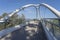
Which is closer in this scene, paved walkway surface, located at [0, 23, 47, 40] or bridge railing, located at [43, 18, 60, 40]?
bridge railing, located at [43, 18, 60, 40]

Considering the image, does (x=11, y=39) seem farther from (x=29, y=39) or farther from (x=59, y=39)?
(x=59, y=39)

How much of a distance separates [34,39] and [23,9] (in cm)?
1499

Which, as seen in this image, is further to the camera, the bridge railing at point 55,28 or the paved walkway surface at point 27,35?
the paved walkway surface at point 27,35

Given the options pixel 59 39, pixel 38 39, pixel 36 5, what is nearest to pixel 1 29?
pixel 38 39

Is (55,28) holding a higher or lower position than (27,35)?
higher

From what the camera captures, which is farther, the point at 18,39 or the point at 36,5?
the point at 36,5

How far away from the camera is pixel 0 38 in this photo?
7.61m

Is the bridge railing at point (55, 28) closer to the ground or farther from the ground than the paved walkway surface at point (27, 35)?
farther from the ground

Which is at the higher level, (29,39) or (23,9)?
(23,9)

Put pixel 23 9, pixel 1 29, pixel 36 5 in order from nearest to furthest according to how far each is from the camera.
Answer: pixel 1 29, pixel 23 9, pixel 36 5

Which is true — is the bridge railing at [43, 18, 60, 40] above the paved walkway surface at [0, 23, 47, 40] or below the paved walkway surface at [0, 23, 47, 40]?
above

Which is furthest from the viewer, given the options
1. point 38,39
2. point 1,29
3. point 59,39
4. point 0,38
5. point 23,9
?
point 23,9

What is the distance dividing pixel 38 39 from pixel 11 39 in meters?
1.30

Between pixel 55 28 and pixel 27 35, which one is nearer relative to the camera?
pixel 55 28
